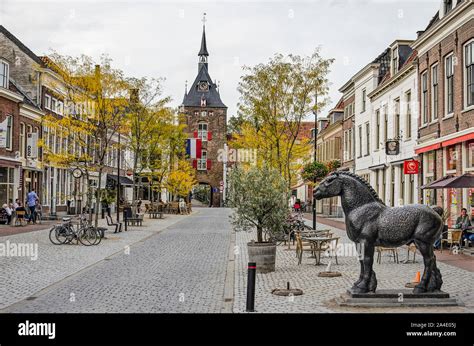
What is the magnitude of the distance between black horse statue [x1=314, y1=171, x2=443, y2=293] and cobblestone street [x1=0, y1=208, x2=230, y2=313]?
263 centimetres

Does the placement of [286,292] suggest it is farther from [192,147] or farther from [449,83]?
[192,147]

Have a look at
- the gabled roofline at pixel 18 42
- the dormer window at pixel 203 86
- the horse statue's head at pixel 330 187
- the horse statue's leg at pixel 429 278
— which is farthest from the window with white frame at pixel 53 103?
the dormer window at pixel 203 86

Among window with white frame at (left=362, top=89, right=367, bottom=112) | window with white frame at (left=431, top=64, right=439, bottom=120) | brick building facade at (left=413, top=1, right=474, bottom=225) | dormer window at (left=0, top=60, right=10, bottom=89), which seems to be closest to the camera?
brick building facade at (left=413, top=1, right=474, bottom=225)

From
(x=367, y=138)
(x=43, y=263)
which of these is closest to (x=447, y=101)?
(x=367, y=138)

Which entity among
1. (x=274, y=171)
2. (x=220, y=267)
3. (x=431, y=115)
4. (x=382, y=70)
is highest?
(x=382, y=70)

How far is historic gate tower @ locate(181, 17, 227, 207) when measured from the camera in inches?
3383

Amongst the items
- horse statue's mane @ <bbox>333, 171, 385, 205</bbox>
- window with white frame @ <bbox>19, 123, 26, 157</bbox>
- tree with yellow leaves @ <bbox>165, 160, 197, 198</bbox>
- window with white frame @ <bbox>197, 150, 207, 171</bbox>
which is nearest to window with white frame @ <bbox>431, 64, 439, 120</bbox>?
horse statue's mane @ <bbox>333, 171, 385, 205</bbox>

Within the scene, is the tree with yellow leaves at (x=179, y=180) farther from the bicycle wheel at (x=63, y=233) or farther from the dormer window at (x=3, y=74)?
the bicycle wheel at (x=63, y=233)

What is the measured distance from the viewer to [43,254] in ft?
56.5

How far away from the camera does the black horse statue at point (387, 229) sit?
9.41 metres

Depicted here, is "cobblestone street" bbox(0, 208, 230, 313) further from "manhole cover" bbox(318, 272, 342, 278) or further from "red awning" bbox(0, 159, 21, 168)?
"red awning" bbox(0, 159, 21, 168)
